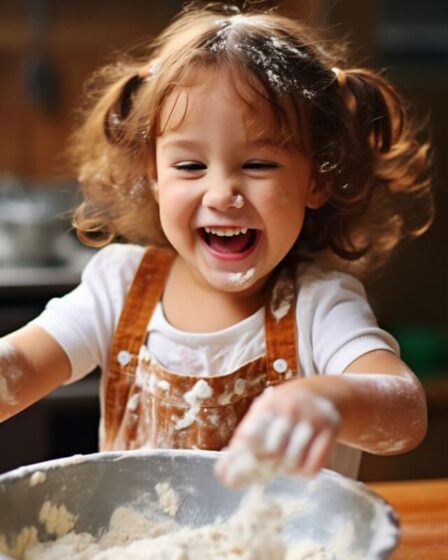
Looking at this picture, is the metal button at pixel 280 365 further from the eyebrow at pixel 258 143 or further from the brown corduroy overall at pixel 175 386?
the eyebrow at pixel 258 143

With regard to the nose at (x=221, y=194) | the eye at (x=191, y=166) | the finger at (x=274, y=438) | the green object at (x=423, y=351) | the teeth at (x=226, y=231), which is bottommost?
the green object at (x=423, y=351)

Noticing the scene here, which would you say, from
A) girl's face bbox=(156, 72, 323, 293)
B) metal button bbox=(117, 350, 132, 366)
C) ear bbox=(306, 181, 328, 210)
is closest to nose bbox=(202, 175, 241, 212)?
girl's face bbox=(156, 72, 323, 293)

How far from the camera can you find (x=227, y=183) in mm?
967

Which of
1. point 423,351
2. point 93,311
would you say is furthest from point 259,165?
point 423,351

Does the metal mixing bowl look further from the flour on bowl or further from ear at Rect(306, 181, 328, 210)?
ear at Rect(306, 181, 328, 210)


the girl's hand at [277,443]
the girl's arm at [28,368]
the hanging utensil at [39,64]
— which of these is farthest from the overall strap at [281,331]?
the hanging utensil at [39,64]

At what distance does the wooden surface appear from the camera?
3.03ft

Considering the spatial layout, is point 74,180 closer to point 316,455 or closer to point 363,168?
point 363,168

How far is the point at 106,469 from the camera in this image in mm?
880

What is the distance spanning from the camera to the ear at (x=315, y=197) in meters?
1.06

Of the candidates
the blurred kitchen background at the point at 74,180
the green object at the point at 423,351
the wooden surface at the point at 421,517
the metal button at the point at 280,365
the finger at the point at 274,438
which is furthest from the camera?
the green object at the point at 423,351

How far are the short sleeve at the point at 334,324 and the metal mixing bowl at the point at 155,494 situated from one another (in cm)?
17

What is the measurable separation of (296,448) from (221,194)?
Result: 1.15ft

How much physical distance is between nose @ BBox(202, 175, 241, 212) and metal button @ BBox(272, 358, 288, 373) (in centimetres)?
18
